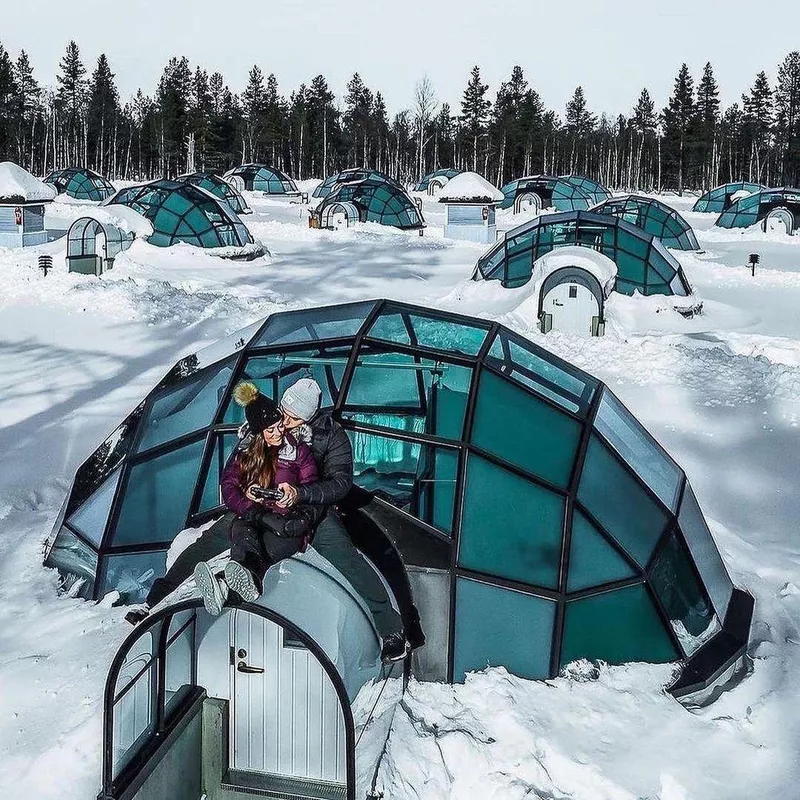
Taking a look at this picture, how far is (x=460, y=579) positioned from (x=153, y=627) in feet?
6.43

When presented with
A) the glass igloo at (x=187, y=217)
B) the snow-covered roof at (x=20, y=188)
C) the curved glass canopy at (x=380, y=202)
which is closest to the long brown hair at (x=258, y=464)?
the glass igloo at (x=187, y=217)

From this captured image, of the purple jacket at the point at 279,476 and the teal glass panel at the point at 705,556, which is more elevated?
the purple jacket at the point at 279,476

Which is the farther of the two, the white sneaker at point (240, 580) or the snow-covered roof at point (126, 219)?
the snow-covered roof at point (126, 219)

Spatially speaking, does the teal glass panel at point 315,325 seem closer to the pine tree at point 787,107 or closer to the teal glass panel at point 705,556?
the teal glass panel at point 705,556

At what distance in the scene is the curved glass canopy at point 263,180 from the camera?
5434 cm

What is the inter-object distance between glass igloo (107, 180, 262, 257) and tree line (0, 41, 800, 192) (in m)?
40.9

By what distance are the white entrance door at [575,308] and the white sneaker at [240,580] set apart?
49.7ft

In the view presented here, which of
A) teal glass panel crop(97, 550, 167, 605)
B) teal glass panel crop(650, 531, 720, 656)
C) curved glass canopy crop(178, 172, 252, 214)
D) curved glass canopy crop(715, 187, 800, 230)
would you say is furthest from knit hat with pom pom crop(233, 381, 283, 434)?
curved glass canopy crop(715, 187, 800, 230)

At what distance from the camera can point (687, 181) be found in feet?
246

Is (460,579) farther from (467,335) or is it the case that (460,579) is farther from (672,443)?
(672,443)

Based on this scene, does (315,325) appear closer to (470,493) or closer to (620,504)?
(470,493)

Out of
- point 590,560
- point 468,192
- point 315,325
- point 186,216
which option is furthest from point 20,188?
point 590,560

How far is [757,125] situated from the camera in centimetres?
7350

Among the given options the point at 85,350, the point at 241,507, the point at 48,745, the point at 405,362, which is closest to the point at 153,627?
the point at 241,507
